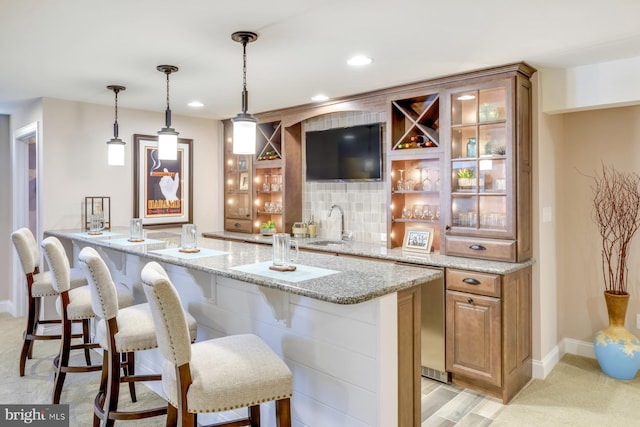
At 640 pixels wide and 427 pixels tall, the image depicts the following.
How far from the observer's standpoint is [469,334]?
10.3 ft

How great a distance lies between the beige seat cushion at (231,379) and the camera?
5.20 feet

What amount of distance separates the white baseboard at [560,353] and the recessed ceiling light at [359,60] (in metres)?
2.66

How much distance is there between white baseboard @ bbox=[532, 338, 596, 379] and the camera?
3.40m

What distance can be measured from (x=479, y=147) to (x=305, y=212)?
7.38ft

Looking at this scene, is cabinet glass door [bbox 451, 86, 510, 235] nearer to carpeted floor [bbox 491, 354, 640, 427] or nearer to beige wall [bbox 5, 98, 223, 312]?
carpeted floor [bbox 491, 354, 640, 427]

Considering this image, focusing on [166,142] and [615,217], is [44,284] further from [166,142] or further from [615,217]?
[615,217]

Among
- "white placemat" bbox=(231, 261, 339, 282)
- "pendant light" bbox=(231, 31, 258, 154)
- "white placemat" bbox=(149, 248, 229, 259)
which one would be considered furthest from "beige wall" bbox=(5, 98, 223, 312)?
"white placemat" bbox=(231, 261, 339, 282)

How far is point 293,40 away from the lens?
2668 mm

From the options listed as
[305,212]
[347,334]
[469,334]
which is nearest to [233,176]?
[305,212]

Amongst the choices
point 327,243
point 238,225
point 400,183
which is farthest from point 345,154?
point 238,225

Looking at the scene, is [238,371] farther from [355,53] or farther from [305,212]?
[305,212]

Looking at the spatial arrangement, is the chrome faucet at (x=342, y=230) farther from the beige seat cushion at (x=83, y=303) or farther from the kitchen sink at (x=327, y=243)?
the beige seat cushion at (x=83, y=303)

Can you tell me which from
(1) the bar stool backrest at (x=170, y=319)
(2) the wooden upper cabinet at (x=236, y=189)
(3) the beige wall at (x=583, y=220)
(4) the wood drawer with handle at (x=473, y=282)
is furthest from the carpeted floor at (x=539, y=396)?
(2) the wooden upper cabinet at (x=236, y=189)

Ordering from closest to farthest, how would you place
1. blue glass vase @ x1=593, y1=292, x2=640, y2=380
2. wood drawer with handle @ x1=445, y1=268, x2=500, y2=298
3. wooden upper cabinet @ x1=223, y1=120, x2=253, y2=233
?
wood drawer with handle @ x1=445, y1=268, x2=500, y2=298
blue glass vase @ x1=593, y1=292, x2=640, y2=380
wooden upper cabinet @ x1=223, y1=120, x2=253, y2=233
